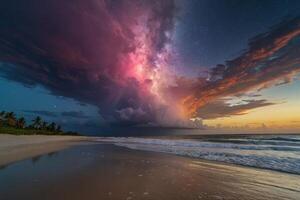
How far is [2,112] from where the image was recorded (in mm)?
83812

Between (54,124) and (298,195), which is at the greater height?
A: (54,124)

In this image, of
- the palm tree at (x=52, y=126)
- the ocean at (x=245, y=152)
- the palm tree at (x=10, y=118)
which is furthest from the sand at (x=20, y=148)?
the palm tree at (x=52, y=126)

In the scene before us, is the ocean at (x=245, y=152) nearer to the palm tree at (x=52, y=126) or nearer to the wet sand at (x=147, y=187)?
the wet sand at (x=147, y=187)

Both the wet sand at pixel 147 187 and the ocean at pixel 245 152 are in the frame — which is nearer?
the wet sand at pixel 147 187

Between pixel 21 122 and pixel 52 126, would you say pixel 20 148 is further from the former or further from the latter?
pixel 52 126

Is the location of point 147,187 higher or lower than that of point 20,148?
lower

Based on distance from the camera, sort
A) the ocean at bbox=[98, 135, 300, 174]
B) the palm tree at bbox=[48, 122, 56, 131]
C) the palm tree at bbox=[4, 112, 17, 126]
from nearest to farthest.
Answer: the ocean at bbox=[98, 135, 300, 174] < the palm tree at bbox=[4, 112, 17, 126] < the palm tree at bbox=[48, 122, 56, 131]

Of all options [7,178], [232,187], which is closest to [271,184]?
[232,187]

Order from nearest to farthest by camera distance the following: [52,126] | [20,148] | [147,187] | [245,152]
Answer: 1. [147,187]
2. [245,152]
3. [20,148]
4. [52,126]

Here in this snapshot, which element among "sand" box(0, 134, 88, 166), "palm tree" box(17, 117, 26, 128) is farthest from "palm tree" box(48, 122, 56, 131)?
"sand" box(0, 134, 88, 166)

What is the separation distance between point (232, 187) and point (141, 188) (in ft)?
11.6

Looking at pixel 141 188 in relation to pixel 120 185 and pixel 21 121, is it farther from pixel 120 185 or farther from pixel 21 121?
pixel 21 121

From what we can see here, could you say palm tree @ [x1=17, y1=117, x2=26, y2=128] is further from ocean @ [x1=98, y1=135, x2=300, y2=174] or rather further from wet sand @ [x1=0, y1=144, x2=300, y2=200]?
wet sand @ [x1=0, y1=144, x2=300, y2=200]

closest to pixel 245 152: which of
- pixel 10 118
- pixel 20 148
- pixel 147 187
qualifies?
pixel 147 187
